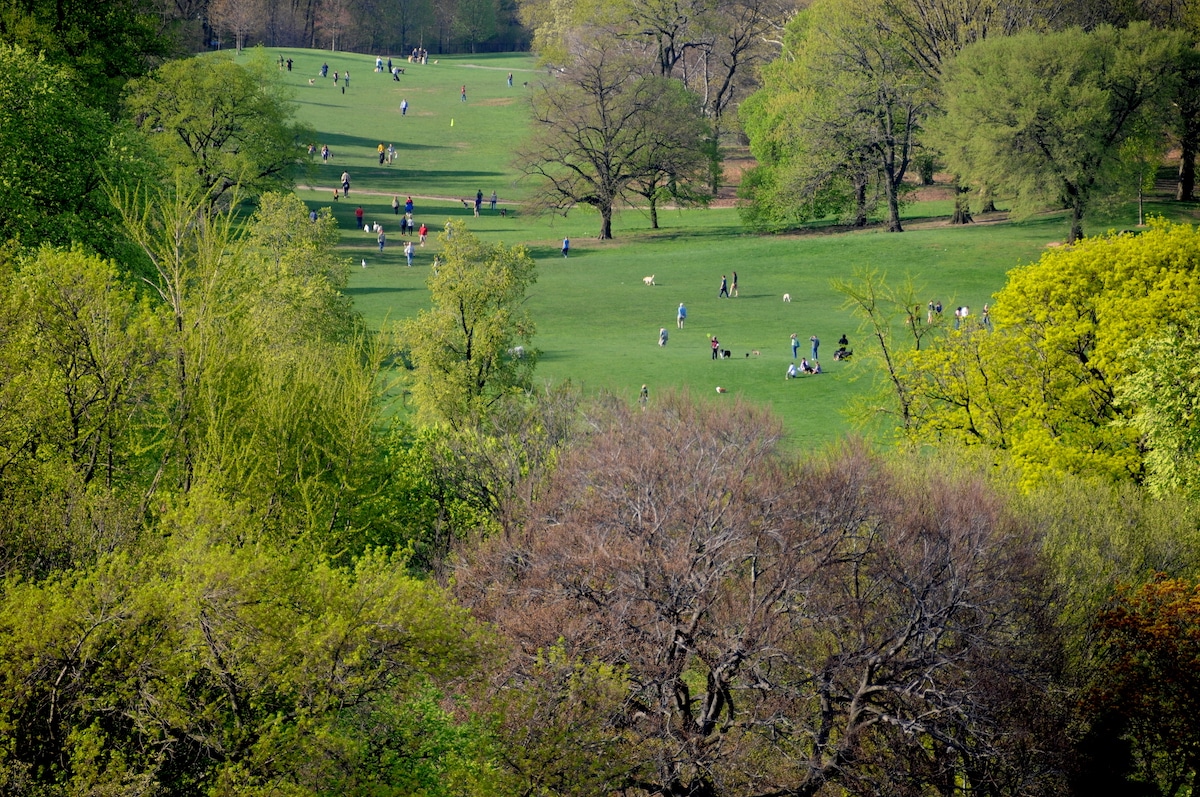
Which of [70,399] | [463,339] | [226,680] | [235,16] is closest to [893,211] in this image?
[463,339]

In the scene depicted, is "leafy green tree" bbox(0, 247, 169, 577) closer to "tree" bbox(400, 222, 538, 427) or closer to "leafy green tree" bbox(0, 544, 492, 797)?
"leafy green tree" bbox(0, 544, 492, 797)

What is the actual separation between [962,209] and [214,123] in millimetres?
40521

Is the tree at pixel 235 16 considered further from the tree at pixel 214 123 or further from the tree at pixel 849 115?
the tree at pixel 849 115

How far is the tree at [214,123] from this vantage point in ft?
221

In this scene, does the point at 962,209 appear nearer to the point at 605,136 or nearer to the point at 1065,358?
the point at 605,136

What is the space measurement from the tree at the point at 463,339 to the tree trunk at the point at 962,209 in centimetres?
4253

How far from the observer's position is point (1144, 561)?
108 feet

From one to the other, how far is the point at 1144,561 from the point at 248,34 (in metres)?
118

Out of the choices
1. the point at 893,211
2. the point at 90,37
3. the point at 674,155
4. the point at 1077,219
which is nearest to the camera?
the point at 90,37

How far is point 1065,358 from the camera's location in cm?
4050

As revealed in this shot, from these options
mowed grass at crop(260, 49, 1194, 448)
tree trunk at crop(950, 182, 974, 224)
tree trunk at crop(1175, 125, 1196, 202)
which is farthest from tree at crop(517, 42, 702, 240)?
tree trunk at crop(1175, 125, 1196, 202)

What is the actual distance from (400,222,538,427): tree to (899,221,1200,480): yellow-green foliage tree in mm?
12720

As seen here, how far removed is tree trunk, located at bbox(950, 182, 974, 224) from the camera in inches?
3051

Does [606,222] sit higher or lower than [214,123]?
lower
